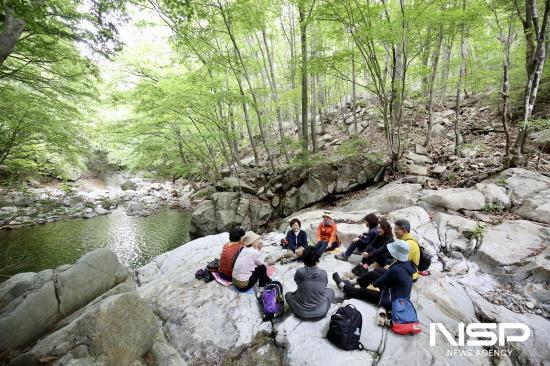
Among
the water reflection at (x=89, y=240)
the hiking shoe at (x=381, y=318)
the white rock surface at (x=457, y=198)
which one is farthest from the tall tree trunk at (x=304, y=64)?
the hiking shoe at (x=381, y=318)

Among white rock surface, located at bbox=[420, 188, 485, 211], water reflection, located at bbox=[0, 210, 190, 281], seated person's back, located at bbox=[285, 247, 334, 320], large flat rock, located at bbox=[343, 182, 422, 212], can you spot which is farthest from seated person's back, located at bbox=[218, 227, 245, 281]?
water reflection, located at bbox=[0, 210, 190, 281]

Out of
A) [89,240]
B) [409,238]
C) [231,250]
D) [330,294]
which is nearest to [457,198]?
[409,238]

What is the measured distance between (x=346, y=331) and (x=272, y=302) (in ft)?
4.11

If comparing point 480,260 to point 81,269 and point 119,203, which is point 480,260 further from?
point 119,203

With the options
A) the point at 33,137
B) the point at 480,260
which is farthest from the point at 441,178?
the point at 33,137

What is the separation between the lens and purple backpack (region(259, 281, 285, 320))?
397 cm

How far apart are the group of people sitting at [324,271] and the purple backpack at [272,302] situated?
0.18 metres

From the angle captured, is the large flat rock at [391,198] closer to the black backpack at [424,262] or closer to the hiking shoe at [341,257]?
the hiking shoe at [341,257]

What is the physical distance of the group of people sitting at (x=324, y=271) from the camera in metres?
3.53

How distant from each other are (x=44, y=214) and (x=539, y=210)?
22.5m

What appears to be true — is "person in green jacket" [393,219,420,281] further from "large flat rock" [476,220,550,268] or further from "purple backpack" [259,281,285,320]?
"purple backpack" [259,281,285,320]

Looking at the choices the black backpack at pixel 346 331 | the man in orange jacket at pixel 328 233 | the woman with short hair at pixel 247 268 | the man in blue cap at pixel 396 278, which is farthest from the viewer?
the man in orange jacket at pixel 328 233

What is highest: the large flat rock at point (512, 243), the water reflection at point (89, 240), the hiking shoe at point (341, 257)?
the large flat rock at point (512, 243)

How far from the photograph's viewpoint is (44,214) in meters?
15.3
